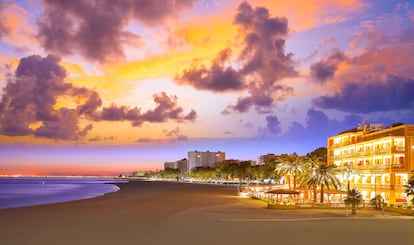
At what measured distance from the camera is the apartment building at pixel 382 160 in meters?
59.8

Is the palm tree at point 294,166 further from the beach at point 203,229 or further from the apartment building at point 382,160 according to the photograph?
the beach at point 203,229

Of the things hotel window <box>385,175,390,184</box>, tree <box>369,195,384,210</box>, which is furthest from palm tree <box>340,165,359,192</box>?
tree <box>369,195,384,210</box>

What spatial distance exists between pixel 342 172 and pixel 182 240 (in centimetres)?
4463

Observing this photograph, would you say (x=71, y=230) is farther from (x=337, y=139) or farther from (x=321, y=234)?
(x=337, y=139)

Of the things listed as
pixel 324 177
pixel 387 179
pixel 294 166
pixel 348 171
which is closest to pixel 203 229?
pixel 324 177

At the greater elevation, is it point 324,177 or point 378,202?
point 324,177

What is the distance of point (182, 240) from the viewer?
29.3m

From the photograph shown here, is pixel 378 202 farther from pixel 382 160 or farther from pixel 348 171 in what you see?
pixel 348 171

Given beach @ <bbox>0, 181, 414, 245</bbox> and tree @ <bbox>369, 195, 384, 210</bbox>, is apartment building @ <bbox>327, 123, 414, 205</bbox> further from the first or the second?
beach @ <bbox>0, 181, 414, 245</bbox>

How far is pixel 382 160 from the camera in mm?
64375

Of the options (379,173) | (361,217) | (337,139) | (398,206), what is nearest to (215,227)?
(361,217)

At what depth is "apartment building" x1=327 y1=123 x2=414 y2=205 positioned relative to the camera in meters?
59.8

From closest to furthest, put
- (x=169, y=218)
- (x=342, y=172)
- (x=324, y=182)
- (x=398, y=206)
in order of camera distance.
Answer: (x=169, y=218)
(x=398, y=206)
(x=324, y=182)
(x=342, y=172)

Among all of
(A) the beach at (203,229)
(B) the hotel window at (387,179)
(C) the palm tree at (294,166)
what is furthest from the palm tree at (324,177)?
(A) the beach at (203,229)
